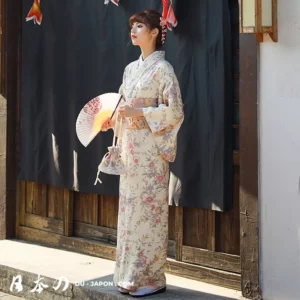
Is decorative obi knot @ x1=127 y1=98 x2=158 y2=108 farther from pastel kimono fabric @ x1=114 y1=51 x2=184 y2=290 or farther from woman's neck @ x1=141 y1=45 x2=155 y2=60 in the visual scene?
woman's neck @ x1=141 y1=45 x2=155 y2=60

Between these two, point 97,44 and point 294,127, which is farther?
point 97,44

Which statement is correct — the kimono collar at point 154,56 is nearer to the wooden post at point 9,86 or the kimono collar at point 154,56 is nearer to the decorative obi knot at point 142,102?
the decorative obi knot at point 142,102

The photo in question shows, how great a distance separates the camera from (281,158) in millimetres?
5297

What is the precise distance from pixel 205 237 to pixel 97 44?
88.4 inches

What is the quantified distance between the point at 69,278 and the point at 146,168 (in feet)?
4.97

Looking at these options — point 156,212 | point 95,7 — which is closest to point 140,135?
point 156,212

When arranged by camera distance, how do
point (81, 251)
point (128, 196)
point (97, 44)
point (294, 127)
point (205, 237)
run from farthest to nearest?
point (81, 251) < point (97, 44) < point (205, 237) < point (128, 196) < point (294, 127)

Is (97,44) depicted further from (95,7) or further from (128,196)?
(128,196)

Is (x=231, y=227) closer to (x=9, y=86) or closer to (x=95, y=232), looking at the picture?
(x=95, y=232)

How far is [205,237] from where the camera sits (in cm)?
627

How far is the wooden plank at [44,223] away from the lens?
25.3ft

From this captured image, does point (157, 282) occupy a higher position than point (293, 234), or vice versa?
point (293, 234)

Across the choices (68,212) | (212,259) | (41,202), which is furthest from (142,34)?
(41,202)

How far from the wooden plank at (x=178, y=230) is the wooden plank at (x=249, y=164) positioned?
0.93 meters
